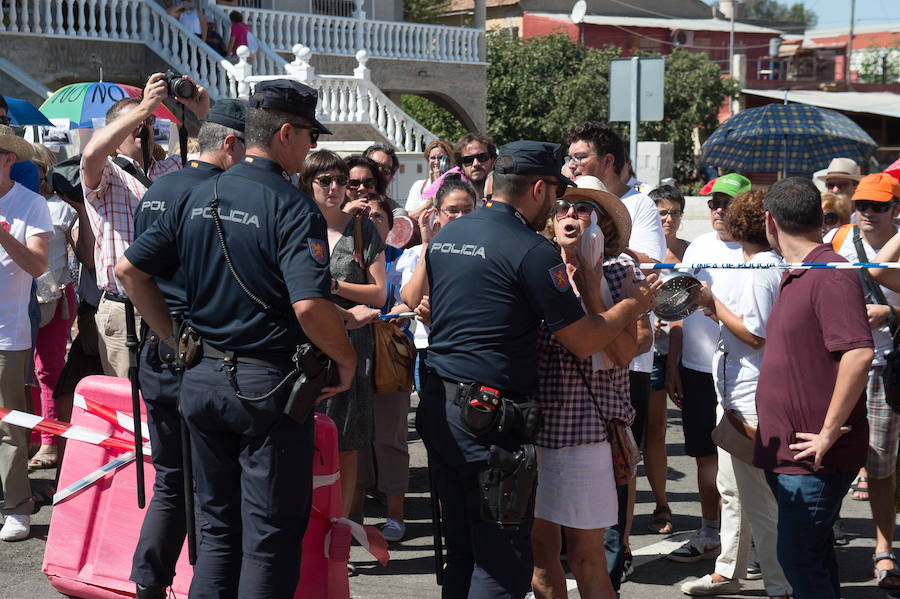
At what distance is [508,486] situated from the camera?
371 centimetres

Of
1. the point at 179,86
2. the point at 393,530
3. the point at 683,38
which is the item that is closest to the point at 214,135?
the point at 179,86

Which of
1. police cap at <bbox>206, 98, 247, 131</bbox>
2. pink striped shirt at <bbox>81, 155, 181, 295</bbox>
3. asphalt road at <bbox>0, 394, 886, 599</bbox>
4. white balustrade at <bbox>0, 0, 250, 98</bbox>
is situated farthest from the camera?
white balustrade at <bbox>0, 0, 250, 98</bbox>

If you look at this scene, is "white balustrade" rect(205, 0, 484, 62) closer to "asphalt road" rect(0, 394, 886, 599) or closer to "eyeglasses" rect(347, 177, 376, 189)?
"eyeglasses" rect(347, 177, 376, 189)

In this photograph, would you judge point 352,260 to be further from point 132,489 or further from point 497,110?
point 497,110

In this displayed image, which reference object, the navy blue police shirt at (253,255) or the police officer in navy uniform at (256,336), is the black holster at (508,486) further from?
the navy blue police shirt at (253,255)

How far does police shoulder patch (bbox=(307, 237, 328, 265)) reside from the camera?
146 inches

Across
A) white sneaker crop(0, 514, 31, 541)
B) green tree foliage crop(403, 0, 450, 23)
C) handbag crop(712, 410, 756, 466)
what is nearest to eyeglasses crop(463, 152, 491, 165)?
handbag crop(712, 410, 756, 466)

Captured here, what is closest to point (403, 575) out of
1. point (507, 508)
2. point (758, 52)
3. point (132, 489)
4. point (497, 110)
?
point (132, 489)

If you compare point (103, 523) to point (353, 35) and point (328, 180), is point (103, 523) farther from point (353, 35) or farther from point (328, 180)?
point (353, 35)

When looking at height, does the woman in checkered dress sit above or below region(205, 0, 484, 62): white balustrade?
below

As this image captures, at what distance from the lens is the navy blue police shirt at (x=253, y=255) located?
12.2 ft

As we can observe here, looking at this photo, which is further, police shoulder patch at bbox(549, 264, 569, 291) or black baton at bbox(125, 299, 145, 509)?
black baton at bbox(125, 299, 145, 509)

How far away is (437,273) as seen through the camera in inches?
156

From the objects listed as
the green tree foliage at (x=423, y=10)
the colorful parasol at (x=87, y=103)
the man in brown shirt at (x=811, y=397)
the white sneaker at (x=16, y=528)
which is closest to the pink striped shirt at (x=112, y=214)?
the white sneaker at (x=16, y=528)
